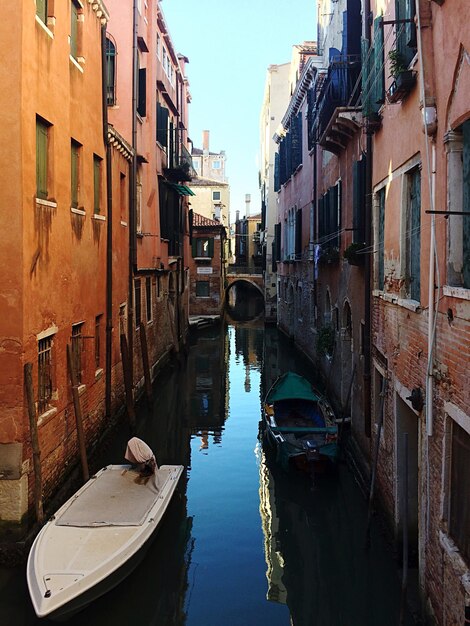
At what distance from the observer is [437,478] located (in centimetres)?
528

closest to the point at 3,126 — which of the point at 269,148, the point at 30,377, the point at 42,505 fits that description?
the point at 30,377

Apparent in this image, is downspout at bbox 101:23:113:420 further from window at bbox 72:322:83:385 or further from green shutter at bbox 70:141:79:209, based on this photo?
green shutter at bbox 70:141:79:209

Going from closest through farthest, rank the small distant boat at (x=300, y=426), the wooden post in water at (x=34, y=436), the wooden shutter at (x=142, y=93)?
the wooden post in water at (x=34, y=436) → the small distant boat at (x=300, y=426) → the wooden shutter at (x=142, y=93)

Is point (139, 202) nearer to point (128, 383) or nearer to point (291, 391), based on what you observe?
point (128, 383)

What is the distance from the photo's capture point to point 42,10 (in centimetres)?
760

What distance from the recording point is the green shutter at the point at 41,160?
7.59 meters

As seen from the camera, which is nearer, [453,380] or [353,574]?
[453,380]

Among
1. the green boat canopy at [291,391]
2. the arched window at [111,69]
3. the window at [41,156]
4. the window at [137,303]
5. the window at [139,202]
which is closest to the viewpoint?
the window at [41,156]

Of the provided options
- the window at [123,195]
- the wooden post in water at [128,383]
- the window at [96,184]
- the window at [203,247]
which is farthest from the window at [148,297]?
the window at [203,247]

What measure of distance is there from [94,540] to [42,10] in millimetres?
6222

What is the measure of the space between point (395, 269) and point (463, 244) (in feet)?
8.64

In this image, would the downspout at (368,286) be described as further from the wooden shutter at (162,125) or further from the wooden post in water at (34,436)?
the wooden shutter at (162,125)

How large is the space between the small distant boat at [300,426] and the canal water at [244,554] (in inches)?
16.4

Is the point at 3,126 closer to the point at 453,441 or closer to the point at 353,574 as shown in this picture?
the point at 453,441
